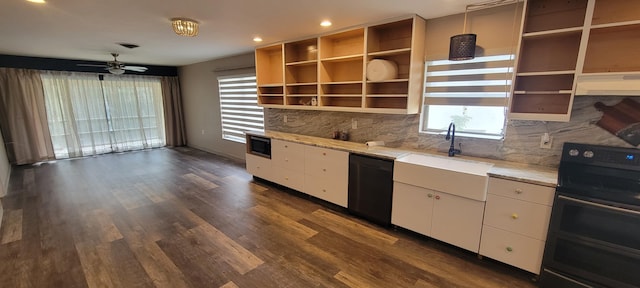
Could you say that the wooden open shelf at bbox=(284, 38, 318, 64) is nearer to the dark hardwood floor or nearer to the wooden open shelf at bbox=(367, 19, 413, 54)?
the wooden open shelf at bbox=(367, 19, 413, 54)

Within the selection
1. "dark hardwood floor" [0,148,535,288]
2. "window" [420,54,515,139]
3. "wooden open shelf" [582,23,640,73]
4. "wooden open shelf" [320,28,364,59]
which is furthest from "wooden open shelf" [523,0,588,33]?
"dark hardwood floor" [0,148,535,288]

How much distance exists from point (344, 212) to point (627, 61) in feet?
9.30

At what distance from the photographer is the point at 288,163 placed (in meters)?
3.93

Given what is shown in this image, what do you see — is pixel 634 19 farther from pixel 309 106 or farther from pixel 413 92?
pixel 309 106

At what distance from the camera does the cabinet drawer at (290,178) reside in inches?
149

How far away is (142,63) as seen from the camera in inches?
263

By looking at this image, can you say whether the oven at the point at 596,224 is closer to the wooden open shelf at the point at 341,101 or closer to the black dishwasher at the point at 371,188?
the black dishwasher at the point at 371,188

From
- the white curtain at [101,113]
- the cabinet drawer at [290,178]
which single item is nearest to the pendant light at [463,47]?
the cabinet drawer at [290,178]

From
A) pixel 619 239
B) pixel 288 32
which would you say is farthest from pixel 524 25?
pixel 288 32

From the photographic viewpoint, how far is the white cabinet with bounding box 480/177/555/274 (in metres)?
2.01

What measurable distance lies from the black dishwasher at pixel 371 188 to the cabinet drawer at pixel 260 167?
62.4 inches

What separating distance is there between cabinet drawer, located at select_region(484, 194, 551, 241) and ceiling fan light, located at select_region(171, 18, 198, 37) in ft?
10.8

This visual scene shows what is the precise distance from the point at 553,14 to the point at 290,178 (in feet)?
11.0

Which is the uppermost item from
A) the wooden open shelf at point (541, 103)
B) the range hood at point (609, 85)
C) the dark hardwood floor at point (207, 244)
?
the range hood at point (609, 85)
